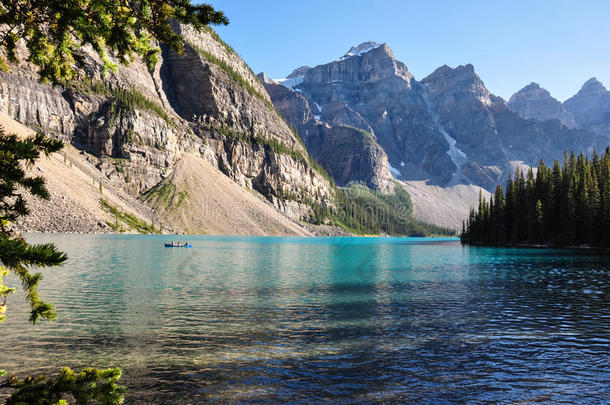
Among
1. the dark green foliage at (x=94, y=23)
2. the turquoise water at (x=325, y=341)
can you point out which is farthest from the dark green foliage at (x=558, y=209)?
the dark green foliage at (x=94, y=23)

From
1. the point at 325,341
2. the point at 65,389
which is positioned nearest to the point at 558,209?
the point at 325,341

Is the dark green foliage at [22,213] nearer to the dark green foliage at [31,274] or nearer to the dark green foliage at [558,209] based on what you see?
the dark green foliage at [31,274]

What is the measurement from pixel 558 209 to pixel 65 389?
14775 cm

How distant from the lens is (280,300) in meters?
31.7

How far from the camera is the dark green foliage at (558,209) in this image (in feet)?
358

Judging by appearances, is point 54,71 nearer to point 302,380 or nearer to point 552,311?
point 302,380

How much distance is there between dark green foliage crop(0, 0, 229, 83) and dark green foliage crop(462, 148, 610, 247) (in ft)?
411

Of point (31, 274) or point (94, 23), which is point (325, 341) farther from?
point (94, 23)

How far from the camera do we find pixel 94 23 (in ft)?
23.5

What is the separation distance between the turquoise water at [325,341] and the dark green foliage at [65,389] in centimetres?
836

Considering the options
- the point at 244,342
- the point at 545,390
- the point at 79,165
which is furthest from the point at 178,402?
the point at 79,165

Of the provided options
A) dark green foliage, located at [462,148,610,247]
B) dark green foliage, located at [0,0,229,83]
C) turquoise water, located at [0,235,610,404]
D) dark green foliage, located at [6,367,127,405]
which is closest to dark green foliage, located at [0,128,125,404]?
dark green foliage, located at [6,367,127,405]

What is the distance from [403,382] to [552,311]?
64.0 ft

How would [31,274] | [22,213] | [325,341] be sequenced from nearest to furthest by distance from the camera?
[31,274]
[22,213]
[325,341]
